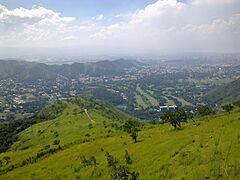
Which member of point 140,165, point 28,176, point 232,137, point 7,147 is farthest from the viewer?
point 7,147

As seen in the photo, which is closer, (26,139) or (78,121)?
(26,139)

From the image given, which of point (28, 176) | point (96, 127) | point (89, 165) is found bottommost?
point (96, 127)

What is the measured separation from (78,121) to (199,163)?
159858mm

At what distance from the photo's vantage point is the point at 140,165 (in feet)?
124

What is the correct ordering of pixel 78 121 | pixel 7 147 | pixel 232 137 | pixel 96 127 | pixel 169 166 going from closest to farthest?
pixel 169 166
pixel 232 137
pixel 96 127
pixel 7 147
pixel 78 121

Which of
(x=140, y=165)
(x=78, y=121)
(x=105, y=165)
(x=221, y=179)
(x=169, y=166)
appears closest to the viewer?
(x=221, y=179)

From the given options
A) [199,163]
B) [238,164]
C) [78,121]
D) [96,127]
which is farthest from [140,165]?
[78,121]

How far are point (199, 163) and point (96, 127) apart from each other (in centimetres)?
12312

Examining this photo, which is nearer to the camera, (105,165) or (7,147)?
(105,165)

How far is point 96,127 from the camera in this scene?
148750 mm

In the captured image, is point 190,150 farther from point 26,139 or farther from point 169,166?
point 26,139

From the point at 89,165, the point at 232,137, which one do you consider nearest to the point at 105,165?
the point at 89,165

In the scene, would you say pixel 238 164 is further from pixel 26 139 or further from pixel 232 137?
pixel 26 139

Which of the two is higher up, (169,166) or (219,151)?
(219,151)
